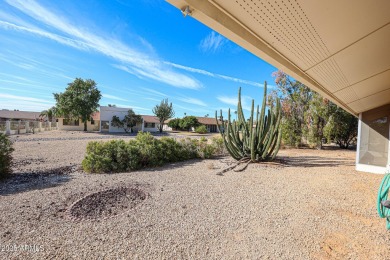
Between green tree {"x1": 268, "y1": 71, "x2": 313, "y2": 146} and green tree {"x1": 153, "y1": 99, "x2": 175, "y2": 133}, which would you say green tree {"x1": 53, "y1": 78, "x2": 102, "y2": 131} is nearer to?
green tree {"x1": 153, "y1": 99, "x2": 175, "y2": 133}

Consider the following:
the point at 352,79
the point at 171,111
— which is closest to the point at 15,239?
the point at 352,79

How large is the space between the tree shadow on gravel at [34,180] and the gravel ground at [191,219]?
0.04 metres

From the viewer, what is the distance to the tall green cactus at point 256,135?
7.11 meters

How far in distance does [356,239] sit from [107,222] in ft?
11.7

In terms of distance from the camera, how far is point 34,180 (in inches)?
200

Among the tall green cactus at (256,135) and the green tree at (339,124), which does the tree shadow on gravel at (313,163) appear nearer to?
the tall green cactus at (256,135)

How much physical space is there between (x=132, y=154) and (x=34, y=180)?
2672 millimetres

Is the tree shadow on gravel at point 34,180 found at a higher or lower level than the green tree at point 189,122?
lower

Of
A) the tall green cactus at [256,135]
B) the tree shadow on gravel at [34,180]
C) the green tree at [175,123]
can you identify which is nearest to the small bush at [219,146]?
the tall green cactus at [256,135]

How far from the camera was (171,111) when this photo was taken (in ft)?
113

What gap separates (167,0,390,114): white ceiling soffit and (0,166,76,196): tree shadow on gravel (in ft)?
17.1

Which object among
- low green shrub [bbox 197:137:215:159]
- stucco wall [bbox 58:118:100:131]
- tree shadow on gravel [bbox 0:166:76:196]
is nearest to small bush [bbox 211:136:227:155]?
low green shrub [bbox 197:137:215:159]

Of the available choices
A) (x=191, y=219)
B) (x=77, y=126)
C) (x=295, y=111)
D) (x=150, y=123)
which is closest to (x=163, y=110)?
(x=150, y=123)

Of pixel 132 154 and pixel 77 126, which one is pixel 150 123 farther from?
pixel 132 154
